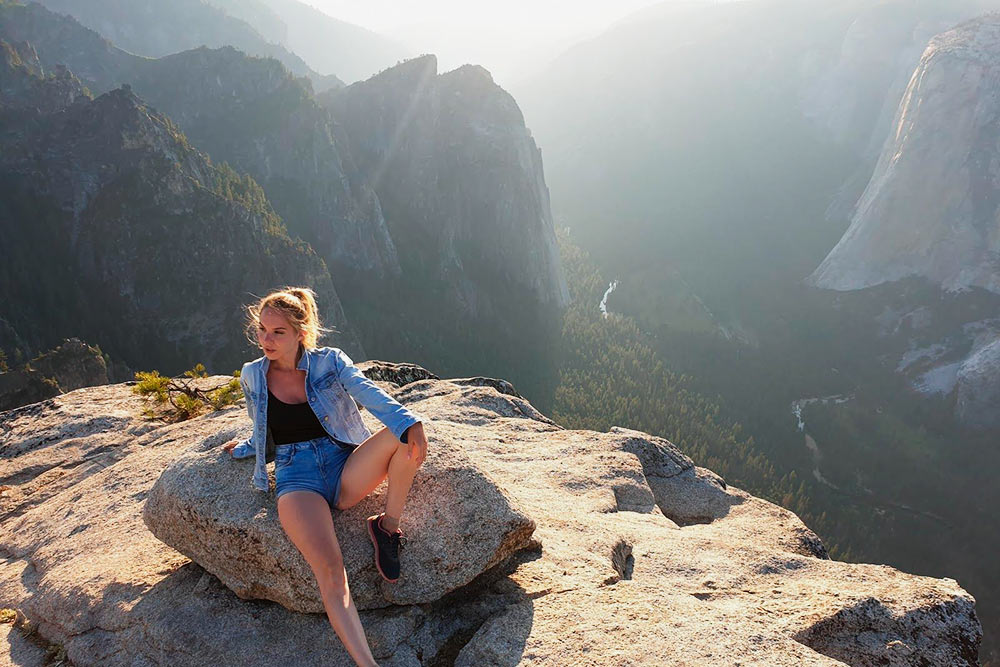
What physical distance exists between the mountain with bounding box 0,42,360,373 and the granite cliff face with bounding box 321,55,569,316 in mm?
43070

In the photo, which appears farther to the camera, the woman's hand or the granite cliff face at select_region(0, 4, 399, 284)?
the granite cliff face at select_region(0, 4, 399, 284)

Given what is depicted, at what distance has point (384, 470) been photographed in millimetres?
5023

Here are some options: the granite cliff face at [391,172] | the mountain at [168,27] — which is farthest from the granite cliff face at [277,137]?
the mountain at [168,27]

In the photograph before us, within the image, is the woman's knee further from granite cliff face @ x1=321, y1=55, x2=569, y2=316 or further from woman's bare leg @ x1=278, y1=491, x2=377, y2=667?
granite cliff face @ x1=321, y1=55, x2=569, y2=316

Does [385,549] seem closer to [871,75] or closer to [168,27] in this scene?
[871,75]

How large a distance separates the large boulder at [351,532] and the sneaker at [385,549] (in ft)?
0.89

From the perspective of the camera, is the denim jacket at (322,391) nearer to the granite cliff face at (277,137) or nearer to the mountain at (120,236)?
the mountain at (120,236)

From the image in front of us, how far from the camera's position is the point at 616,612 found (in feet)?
16.6

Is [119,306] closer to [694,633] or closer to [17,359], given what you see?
[17,359]

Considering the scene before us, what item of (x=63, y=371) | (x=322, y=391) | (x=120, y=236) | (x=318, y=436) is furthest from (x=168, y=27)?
(x=318, y=436)

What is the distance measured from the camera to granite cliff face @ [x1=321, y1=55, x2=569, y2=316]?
103312 mm

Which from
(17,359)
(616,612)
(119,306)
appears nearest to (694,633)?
(616,612)

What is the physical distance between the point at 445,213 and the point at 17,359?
72.8 m

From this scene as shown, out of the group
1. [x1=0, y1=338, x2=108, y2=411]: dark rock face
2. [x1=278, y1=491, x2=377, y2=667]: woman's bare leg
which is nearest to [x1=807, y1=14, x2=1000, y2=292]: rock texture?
[x1=278, y1=491, x2=377, y2=667]: woman's bare leg
